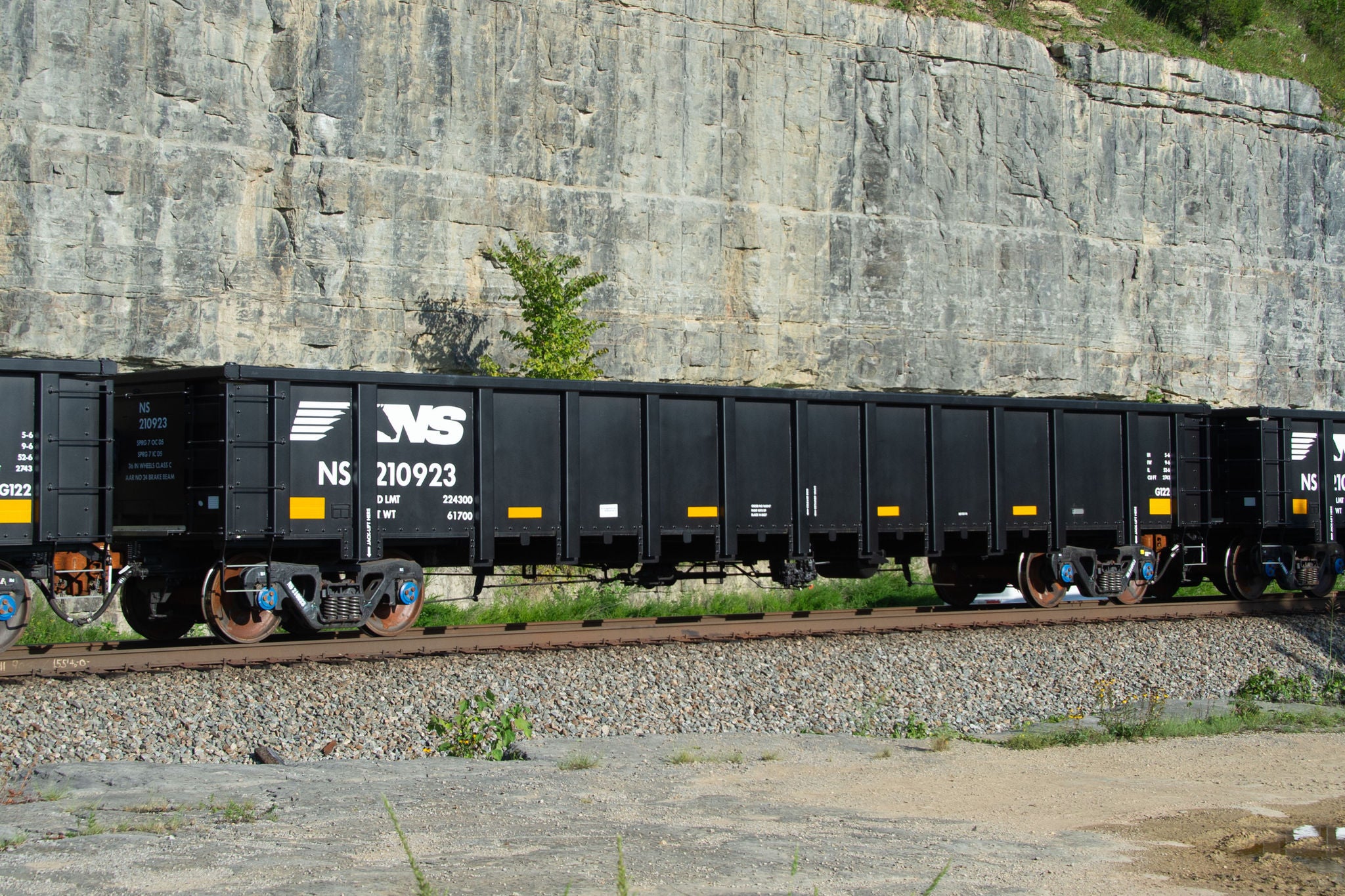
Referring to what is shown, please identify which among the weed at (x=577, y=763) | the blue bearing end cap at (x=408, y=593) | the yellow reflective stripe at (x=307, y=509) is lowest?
the weed at (x=577, y=763)

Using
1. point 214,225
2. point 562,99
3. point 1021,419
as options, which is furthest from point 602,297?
point 1021,419

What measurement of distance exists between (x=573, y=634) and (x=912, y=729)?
13.7ft

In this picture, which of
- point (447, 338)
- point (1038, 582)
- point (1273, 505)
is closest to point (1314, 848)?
point (1038, 582)

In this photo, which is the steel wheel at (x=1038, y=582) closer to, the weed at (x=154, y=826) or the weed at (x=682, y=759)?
the weed at (x=682, y=759)

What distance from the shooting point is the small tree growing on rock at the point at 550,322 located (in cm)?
2228

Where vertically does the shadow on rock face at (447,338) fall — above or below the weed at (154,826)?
above

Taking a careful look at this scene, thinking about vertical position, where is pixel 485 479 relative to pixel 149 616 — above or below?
above

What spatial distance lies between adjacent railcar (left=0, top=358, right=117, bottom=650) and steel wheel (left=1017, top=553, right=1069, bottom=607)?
12213 millimetres

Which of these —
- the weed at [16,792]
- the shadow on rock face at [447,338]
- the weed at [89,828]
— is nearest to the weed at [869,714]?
the weed at [89,828]

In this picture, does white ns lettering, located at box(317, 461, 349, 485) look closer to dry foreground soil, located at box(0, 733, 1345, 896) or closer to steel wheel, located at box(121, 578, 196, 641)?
steel wheel, located at box(121, 578, 196, 641)

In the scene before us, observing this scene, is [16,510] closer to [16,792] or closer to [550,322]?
[16,792]

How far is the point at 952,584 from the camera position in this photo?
18.9 m

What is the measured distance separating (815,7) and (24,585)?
22.8 m

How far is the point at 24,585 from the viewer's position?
11.4m
